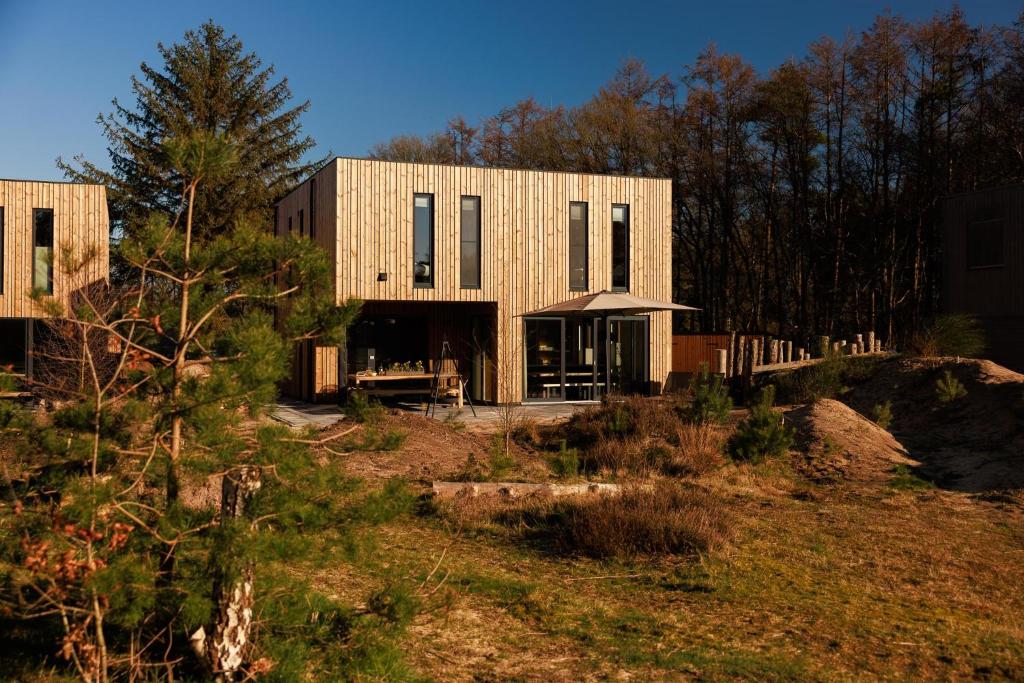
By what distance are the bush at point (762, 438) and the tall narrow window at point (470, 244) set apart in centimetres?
973

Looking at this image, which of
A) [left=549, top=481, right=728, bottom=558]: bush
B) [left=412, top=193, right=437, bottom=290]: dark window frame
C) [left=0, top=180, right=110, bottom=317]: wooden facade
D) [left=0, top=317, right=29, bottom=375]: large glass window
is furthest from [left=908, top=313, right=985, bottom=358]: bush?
[left=0, top=317, right=29, bottom=375]: large glass window

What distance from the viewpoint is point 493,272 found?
19.8 m

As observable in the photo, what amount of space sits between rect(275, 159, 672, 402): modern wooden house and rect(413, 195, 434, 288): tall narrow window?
0.02 meters

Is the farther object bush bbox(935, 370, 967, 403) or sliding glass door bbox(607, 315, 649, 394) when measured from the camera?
sliding glass door bbox(607, 315, 649, 394)

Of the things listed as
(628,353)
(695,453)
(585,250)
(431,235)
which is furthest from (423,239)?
(695,453)

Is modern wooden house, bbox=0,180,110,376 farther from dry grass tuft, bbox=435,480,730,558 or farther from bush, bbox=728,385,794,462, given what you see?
bush, bbox=728,385,794,462

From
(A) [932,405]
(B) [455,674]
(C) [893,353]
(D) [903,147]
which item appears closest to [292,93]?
(D) [903,147]

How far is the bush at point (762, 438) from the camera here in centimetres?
1076

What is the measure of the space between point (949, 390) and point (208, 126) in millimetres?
28808

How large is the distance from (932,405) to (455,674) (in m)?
12.4

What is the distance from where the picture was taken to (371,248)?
18.8 m

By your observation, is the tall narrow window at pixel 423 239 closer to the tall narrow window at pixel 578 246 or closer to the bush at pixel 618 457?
the tall narrow window at pixel 578 246

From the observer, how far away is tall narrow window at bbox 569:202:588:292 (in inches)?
812

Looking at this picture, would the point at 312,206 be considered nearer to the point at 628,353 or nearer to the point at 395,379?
the point at 395,379
